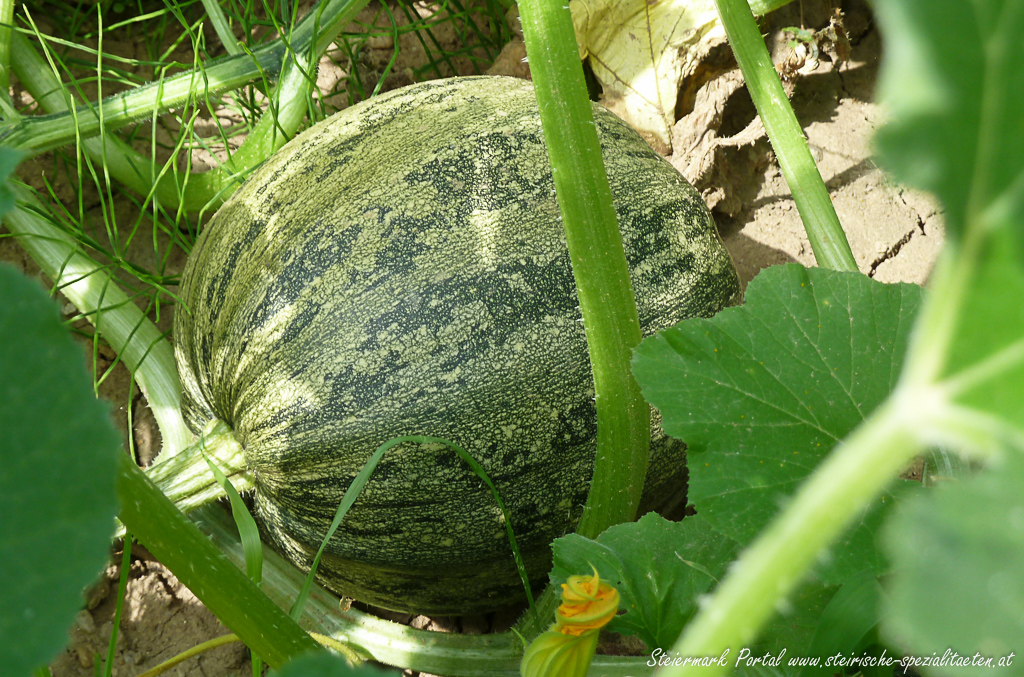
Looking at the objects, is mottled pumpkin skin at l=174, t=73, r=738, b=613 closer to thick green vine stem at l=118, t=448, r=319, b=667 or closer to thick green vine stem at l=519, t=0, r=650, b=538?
thick green vine stem at l=519, t=0, r=650, b=538

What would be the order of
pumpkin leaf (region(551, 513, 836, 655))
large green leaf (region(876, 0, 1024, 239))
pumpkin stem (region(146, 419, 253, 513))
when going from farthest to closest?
pumpkin stem (region(146, 419, 253, 513)) < pumpkin leaf (region(551, 513, 836, 655)) < large green leaf (region(876, 0, 1024, 239))

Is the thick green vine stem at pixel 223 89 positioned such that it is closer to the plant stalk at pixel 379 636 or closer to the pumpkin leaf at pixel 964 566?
the plant stalk at pixel 379 636

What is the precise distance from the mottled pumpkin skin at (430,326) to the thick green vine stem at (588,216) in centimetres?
20

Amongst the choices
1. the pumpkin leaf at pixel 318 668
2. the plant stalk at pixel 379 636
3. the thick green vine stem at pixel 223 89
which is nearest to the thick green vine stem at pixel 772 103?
the thick green vine stem at pixel 223 89

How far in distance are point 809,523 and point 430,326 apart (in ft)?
3.48

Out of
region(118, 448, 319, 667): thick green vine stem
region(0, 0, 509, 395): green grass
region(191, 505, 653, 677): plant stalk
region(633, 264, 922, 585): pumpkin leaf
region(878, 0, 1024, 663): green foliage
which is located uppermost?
region(0, 0, 509, 395): green grass

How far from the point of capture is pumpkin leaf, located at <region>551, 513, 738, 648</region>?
1.23 m

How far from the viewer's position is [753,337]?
1241mm

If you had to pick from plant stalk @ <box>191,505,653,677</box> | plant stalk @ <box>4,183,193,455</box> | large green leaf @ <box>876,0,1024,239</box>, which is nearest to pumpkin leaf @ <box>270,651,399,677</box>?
large green leaf @ <box>876,0,1024,239</box>

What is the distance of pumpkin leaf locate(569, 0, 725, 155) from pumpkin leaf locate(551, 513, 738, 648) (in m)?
1.45

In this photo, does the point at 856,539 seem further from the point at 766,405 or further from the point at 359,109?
the point at 359,109

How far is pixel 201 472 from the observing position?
5.57 feet

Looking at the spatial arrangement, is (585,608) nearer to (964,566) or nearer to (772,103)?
(964,566)

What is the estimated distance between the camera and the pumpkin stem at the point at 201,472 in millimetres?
1692
